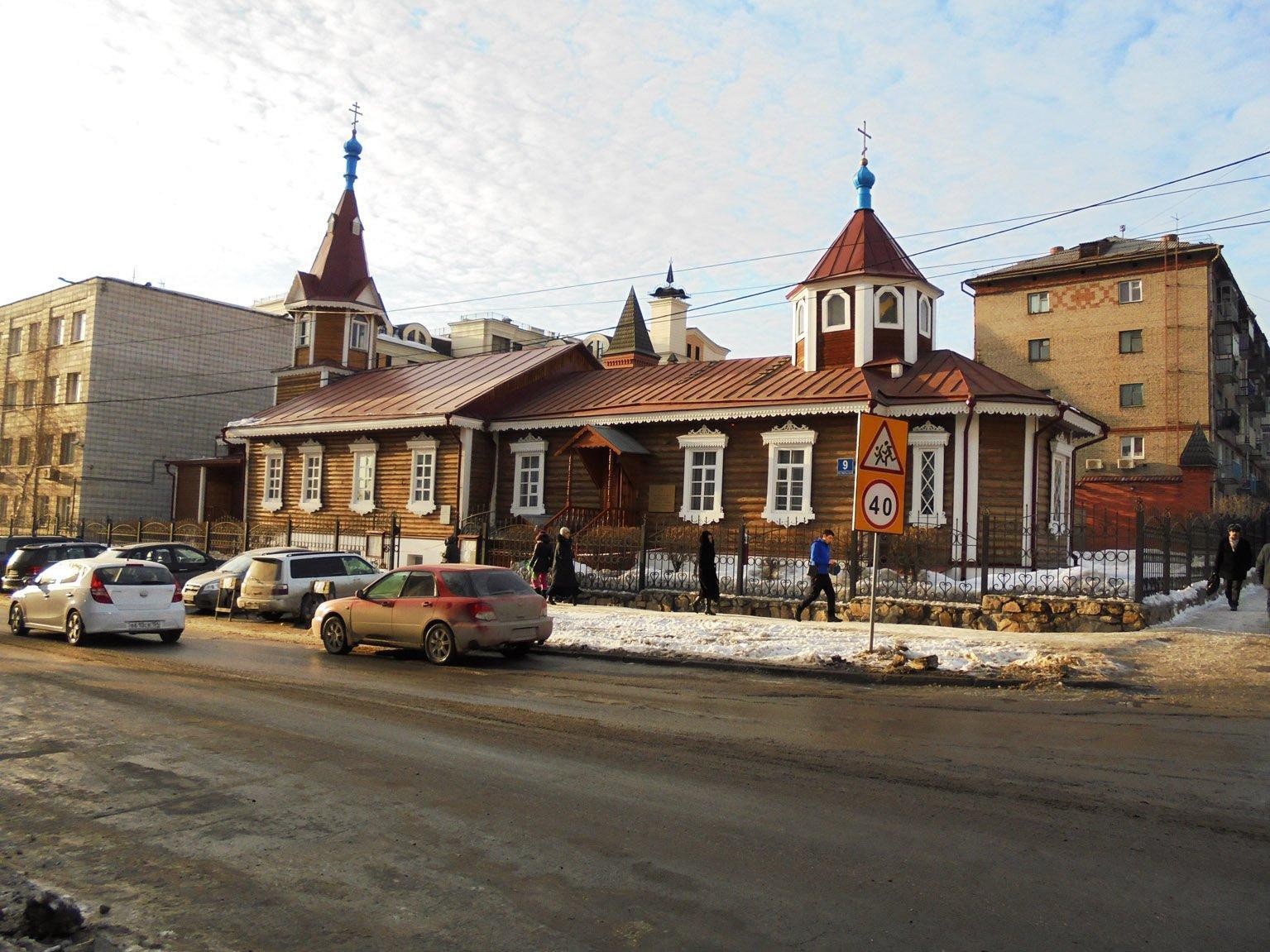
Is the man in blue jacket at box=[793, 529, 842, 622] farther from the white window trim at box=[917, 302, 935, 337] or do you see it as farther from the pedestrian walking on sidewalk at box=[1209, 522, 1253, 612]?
the white window trim at box=[917, 302, 935, 337]

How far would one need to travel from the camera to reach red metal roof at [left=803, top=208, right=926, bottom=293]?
1032 inches

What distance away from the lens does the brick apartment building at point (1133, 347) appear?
45188mm

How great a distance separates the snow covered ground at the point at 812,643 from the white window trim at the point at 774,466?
6.71 meters

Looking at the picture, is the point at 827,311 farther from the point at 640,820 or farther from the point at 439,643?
the point at 640,820

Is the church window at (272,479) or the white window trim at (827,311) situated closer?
the white window trim at (827,311)

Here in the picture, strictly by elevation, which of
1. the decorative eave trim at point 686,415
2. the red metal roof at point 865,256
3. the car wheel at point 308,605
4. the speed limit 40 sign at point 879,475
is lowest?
the car wheel at point 308,605

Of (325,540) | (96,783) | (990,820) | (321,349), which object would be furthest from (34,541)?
(990,820)

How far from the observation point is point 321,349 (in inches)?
1511

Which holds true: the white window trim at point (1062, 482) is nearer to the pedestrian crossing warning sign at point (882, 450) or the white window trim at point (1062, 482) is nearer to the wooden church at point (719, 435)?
the wooden church at point (719, 435)

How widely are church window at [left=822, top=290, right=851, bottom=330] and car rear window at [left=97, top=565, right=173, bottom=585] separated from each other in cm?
1733

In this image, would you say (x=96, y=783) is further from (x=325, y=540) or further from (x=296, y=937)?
(x=325, y=540)

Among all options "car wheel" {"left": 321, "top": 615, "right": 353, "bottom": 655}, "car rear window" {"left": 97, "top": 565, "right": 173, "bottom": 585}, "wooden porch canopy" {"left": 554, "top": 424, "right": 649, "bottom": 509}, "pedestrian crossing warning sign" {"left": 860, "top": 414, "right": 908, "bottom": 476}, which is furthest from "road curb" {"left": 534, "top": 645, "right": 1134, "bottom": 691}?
"wooden porch canopy" {"left": 554, "top": 424, "right": 649, "bottom": 509}

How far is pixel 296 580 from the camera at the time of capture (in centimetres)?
1953

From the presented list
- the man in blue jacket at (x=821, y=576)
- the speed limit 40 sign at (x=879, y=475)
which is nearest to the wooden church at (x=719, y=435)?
the man in blue jacket at (x=821, y=576)
